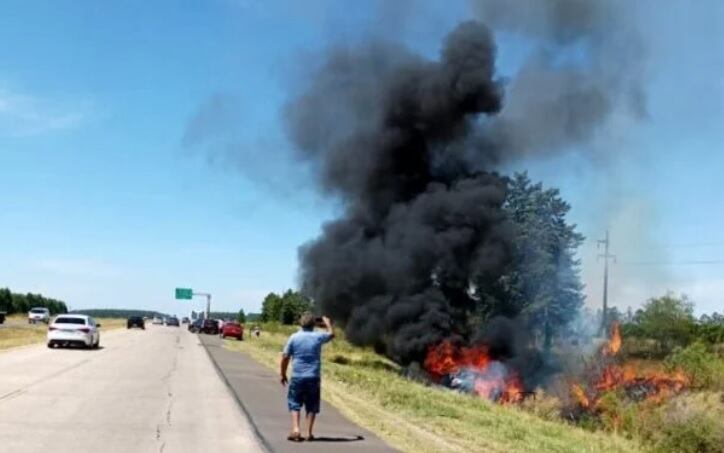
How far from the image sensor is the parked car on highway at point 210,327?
7525 centimetres

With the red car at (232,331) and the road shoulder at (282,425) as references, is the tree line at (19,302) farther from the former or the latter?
the road shoulder at (282,425)

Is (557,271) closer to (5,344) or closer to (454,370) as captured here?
(454,370)

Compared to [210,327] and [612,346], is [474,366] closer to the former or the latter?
[612,346]

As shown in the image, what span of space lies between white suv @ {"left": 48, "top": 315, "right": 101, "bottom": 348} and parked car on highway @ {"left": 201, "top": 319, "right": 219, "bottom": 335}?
1535 inches

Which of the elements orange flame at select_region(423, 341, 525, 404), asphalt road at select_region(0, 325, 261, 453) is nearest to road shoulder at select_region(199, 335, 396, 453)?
asphalt road at select_region(0, 325, 261, 453)

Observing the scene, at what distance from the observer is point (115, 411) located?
1355 centimetres

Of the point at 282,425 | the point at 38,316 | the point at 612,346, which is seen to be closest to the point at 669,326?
the point at 612,346

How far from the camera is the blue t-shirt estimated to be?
35.9 ft

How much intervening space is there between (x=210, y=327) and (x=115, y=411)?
63148 mm

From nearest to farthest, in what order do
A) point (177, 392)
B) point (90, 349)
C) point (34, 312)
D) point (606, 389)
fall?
1. point (177, 392)
2. point (606, 389)
3. point (90, 349)
4. point (34, 312)

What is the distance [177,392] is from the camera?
17.5 metres

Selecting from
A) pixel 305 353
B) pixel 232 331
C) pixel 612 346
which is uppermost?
pixel 305 353

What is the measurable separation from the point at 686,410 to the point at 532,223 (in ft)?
124

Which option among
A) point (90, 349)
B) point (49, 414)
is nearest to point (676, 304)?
point (90, 349)
